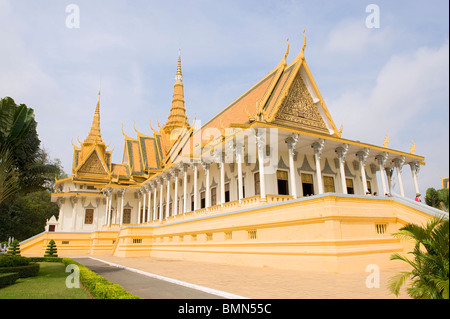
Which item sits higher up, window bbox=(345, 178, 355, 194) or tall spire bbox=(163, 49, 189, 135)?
tall spire bbox=(163, 49, 189, 135)

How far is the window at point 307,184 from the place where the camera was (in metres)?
18.4

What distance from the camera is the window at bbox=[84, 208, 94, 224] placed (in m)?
33.8

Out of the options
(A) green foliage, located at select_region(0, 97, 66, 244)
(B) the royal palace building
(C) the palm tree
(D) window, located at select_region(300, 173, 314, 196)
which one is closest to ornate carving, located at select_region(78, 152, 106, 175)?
(B) the royal palace building

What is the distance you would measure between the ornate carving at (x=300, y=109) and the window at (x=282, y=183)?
299 centimetres

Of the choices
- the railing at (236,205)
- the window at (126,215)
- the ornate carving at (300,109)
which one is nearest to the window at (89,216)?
the window at (126,215)

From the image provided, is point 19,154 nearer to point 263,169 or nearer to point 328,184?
point 263,169

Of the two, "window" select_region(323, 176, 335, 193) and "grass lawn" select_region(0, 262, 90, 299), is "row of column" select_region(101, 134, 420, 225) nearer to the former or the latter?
"window" select_region(323, 176, 335, 193)

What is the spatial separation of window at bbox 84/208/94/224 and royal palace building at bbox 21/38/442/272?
0.10 m

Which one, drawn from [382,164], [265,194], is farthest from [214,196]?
[382,164]

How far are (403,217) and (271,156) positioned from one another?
26.2 ft

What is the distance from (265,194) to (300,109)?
6.58 meters

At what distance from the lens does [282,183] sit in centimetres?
1745

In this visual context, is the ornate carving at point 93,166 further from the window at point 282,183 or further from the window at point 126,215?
the window at point 282,183

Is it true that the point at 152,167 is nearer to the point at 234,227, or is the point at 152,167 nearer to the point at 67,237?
the point at 67,237
